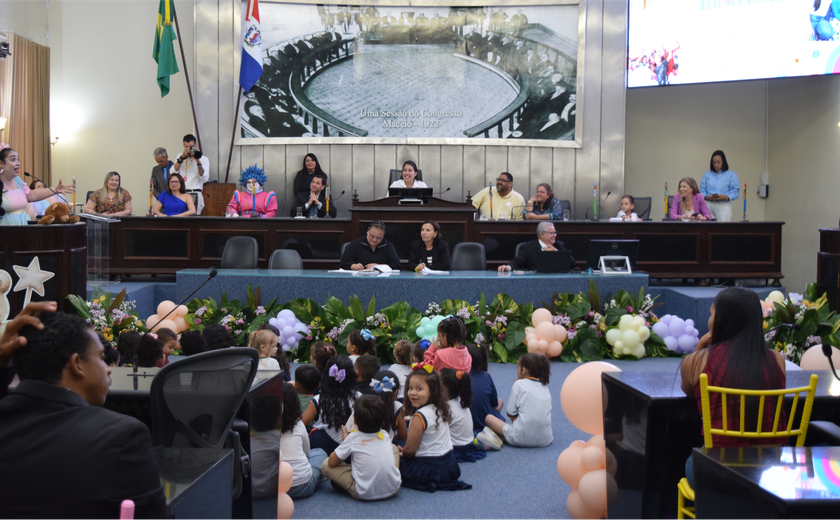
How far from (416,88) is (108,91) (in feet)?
14.9

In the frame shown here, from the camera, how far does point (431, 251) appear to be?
6742 mm

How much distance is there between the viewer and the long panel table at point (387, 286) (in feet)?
19.4

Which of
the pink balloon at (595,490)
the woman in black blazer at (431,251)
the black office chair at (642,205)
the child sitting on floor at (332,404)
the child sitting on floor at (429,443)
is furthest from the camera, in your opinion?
the black office chair at (642,205)

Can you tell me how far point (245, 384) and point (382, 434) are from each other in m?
1.25

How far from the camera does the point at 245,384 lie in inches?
73.5

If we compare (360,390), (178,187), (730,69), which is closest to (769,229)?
(730,69)

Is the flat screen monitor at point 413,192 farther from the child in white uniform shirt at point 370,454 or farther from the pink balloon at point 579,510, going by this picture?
the pink balloon at point 579,510

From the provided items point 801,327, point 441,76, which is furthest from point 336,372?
point 441,76

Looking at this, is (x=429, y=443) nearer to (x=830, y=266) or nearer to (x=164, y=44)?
(x=830, y=266)

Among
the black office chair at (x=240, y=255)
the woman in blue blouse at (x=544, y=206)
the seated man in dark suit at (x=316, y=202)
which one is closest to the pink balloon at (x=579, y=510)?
the black office chair at (x=240, y=255)

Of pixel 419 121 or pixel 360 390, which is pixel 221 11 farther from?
pixel 360 390

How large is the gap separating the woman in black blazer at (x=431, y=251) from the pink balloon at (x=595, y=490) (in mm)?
4014

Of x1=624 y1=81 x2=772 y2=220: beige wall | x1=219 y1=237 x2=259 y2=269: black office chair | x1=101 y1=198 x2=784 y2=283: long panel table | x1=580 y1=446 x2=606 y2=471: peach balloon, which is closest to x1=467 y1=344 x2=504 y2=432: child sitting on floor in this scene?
x1=580 y1=446 x2=606 y2=471: peach balloon

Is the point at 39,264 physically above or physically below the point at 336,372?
above
